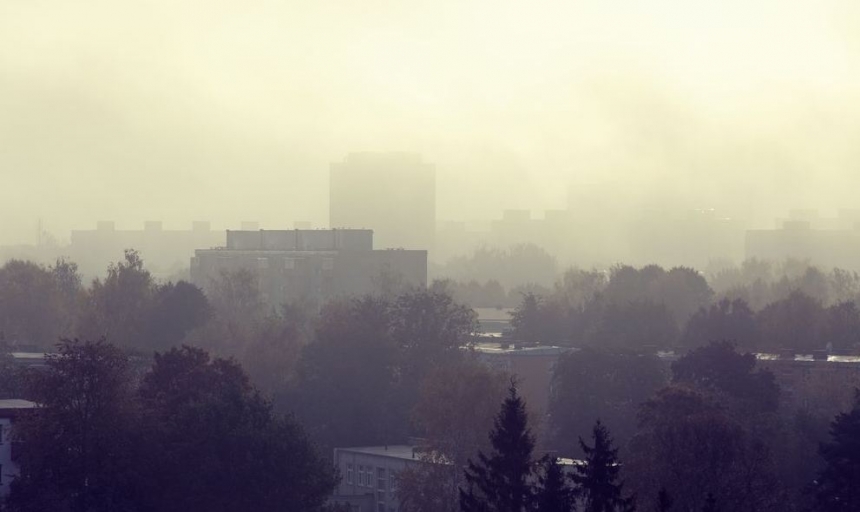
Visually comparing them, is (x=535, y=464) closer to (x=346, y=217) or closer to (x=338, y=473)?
(x=338, y=473)

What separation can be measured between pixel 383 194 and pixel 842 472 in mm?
148188

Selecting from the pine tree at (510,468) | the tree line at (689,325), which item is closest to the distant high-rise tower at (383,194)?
the tree line at (689,325)

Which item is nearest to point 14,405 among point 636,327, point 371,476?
point 371,476

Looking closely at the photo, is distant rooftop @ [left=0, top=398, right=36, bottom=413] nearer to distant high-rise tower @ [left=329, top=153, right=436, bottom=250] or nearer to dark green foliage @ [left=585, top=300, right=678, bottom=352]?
dark green foliage @ [left=585, top=300, right=678, bottom=352]

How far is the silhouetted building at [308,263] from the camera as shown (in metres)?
102

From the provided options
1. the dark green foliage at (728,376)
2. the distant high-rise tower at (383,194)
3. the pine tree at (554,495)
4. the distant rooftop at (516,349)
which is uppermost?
the distant high-rise tower at (383,194)

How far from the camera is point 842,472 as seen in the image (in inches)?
1601

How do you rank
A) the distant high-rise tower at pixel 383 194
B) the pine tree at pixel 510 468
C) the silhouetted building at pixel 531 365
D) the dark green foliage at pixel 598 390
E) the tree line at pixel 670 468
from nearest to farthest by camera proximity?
the tree line at pixel 670 468, the pine tree at pixel 510 468, the dark green foliage at pixel 598 390, the silhouetted building at pixel 531 365, the distant high-rise tower at pixel 383 194

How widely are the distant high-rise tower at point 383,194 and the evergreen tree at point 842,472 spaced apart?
138742mm

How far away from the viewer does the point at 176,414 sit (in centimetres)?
4350

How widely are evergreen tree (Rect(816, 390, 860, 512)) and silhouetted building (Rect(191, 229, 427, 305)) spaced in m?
56.4

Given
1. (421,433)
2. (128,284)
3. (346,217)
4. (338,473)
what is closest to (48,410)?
(338,473)

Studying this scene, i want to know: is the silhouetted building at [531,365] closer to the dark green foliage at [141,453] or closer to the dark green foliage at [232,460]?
the dark green foliage at [232,460]

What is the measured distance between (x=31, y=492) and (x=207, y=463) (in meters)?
3.55
